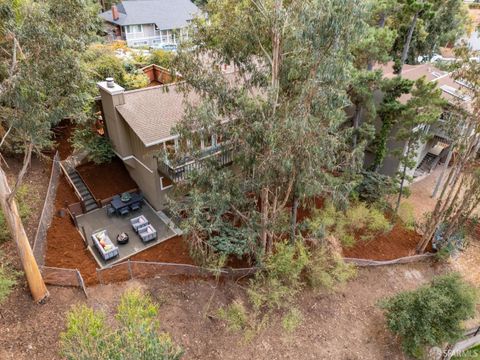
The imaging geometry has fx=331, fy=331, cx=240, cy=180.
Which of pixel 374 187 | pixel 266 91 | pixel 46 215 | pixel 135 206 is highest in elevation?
pixel 266 91

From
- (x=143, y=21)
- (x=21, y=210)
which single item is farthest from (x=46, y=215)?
(x=143, y=21)

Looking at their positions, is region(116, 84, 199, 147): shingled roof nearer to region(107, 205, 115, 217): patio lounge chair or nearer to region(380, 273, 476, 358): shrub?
region(107, 205, 115, 217): patio lounge chair

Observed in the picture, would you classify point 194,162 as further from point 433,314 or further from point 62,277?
point 433,314

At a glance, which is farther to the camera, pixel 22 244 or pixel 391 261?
pixel 391 261

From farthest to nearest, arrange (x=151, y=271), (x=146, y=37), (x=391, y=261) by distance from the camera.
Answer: (x=146, y=37)
(x=391, y=261)
(x=151, y=271)

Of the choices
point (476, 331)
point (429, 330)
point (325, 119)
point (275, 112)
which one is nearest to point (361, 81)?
point (325, 119)

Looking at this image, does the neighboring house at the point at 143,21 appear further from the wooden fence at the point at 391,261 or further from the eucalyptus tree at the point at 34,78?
the wooden fence at the point at 391,261

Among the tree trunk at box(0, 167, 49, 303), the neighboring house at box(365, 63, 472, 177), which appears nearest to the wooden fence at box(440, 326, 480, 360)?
the neighboring house at box(365, 63, 472, 177)
